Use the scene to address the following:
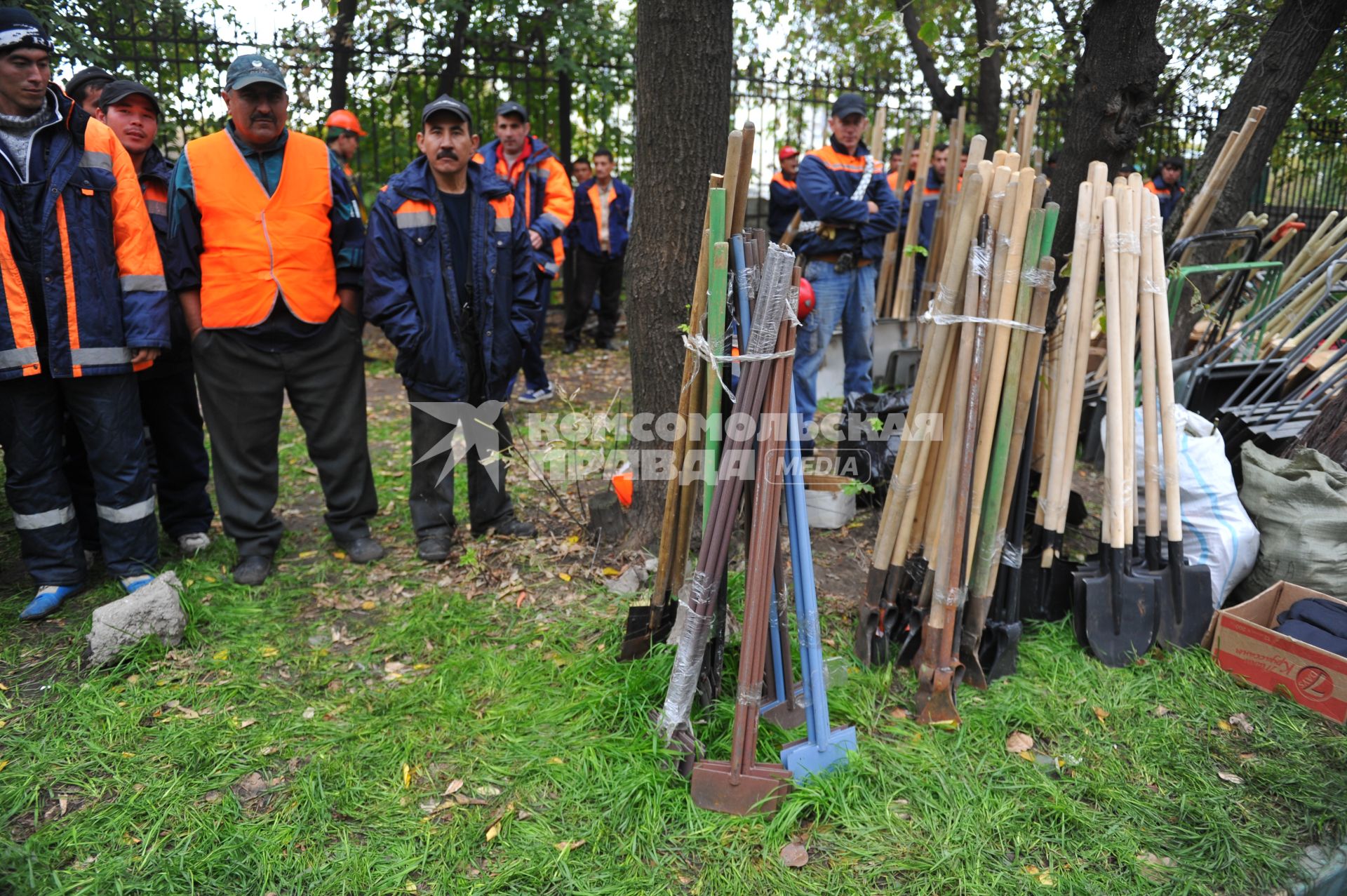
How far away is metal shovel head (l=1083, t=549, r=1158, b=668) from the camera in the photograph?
3459 millimetres

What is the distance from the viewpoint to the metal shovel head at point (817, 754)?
8.93 feet

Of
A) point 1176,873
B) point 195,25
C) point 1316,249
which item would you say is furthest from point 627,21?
point 1176,873

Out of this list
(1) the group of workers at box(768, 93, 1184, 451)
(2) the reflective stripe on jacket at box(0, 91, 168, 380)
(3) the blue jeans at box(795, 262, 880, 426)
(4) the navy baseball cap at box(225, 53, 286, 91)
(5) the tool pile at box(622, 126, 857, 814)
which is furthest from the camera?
(1) the group of workers at box(768, 93, 1184, 451)

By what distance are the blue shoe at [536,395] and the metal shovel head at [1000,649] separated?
4.77m

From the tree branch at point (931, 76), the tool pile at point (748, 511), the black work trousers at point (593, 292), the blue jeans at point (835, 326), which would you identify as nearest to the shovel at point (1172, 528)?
the tool pile at point (748, 511)

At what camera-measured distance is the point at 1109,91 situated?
13.6 feet

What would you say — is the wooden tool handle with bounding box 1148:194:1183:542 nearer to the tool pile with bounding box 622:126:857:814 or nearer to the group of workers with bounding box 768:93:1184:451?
the tool pile with bounding box 622:126:857:814

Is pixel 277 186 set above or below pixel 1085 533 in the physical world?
above

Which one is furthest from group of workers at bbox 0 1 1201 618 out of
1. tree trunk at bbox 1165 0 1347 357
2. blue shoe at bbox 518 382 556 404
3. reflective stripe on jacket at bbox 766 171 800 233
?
tree trunk at bbox 1165 0 1347 357

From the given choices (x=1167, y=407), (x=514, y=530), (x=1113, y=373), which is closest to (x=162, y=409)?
(x=514, y=530)

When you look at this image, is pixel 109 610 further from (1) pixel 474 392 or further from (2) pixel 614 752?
(2) pixel 614 752

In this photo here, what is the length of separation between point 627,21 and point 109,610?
31.2 feet

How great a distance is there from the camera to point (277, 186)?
3.80 m

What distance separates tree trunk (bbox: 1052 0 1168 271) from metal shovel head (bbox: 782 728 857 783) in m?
2.86
